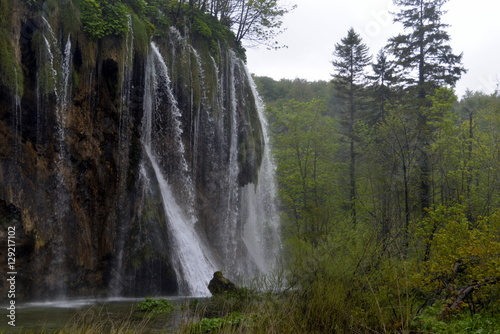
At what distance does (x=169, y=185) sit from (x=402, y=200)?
1079 cm

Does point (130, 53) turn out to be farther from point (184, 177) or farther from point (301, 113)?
point (301, 113)

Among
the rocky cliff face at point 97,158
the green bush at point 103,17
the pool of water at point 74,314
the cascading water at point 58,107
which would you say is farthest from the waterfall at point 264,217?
the pool of water at point 74,314

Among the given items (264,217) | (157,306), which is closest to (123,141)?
(157,306)

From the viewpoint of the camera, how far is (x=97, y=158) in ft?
50.5

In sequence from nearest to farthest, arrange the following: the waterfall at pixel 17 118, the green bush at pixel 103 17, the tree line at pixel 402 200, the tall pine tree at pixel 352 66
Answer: the tree line at pixel 402 200
the waterfall at pixel 17 118
the green bush at pixel 103 17
the tall pine tree at pixel 352 66

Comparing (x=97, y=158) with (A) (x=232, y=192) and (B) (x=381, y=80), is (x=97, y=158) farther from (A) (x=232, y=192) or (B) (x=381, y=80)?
(B) (x=381, y=80)

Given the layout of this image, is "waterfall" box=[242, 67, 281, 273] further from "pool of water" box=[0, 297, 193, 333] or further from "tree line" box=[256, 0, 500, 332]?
"pool of water" box=[0, 297, 193, 333]

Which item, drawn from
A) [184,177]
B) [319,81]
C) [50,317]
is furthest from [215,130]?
[319,81]

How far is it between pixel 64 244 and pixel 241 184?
36.9ft

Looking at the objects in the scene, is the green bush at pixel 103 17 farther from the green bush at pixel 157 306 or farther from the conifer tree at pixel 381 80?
the conifer tree at pixel 381 80

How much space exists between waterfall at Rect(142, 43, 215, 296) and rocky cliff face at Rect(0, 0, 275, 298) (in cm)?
5

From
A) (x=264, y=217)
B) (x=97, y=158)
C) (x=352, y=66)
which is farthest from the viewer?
(x=352, y=66)

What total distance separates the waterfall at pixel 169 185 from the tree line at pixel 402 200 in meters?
3.65

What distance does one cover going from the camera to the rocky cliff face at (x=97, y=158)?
1334 centimetres
